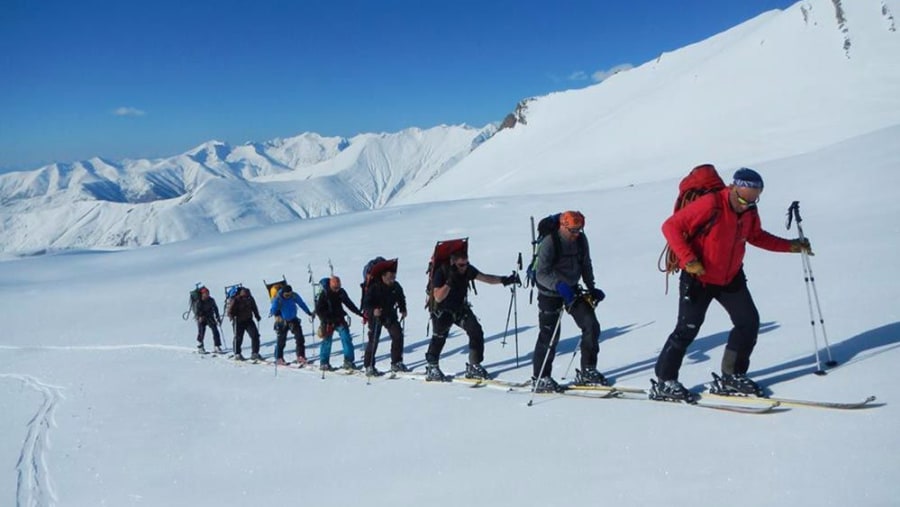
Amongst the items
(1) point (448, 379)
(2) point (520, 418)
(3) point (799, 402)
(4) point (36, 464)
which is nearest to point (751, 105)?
(1) point (448, 379)

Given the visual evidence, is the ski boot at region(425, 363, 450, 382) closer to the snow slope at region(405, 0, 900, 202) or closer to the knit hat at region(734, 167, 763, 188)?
the knit hat at region(734, 167, 763, 188)

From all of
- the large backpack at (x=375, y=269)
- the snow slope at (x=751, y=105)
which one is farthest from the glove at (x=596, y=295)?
the snow slope at (x=751, y=105)

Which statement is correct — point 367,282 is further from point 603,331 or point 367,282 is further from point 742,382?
point 742,382

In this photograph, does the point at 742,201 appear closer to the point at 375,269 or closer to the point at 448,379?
the point at 448,379

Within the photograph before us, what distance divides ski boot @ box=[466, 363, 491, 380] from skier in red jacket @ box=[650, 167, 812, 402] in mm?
3024

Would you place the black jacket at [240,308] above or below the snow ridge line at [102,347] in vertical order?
above

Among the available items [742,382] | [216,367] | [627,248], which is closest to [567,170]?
[627,248]

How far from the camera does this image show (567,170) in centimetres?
6850

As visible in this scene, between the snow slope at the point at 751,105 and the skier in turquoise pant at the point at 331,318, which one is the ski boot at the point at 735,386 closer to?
the skier in turquoise pant at the point at 331,318

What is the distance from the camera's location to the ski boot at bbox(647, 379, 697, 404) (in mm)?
5574

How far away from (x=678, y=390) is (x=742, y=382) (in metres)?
0.58

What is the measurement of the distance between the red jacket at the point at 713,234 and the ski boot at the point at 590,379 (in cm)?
206

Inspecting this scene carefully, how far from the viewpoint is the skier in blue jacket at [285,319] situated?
1304 cm

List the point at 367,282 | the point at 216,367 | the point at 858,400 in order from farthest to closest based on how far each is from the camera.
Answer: the point at 216,367, the point at 367,282, the point at 858,400
